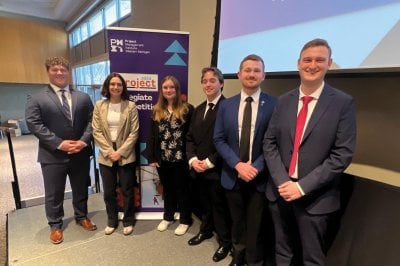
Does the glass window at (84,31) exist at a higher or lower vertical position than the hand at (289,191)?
higher

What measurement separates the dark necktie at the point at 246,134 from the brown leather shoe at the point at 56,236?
1.81m

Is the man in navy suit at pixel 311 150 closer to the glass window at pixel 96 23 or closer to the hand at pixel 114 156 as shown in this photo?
the hand at pixel 114 156

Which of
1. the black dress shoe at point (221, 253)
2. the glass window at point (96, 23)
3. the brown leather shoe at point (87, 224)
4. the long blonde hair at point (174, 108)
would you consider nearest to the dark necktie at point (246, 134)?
the long blonde hair at point (174, 108)

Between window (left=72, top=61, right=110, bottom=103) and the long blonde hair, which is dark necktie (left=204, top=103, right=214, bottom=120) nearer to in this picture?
the long blonde hair

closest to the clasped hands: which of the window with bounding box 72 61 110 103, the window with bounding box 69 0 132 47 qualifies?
the window with bounding box 69 0 132 47

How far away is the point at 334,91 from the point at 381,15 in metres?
0.50

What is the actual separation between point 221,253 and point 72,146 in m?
1.53

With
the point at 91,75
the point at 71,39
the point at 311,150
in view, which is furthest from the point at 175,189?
the point at 71,39

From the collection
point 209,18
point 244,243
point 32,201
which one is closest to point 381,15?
point 244,243

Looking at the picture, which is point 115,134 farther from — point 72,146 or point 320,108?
point 320,108

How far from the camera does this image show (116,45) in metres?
2.35

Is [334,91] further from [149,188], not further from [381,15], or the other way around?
[149,188]

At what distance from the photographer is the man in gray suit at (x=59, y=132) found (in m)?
2.12

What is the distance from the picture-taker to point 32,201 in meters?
3.05
